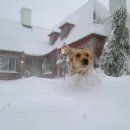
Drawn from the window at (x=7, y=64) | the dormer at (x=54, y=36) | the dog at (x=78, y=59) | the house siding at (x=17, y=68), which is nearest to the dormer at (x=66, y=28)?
the dormer at (x=54, y=36)

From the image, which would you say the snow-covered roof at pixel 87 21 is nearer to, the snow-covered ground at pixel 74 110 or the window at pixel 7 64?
the window at pixel 7 64

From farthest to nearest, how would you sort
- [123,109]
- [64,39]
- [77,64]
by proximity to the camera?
[64,39] < [77,64] < [123,109]

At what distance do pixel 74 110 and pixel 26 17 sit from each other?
23315 millimetres

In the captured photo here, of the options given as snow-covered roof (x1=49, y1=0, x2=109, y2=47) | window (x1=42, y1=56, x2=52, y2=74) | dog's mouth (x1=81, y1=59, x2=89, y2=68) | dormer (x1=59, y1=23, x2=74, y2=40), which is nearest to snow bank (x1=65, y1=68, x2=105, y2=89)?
dog's mouth (x1=81, y1=59, x2=89, y2=68)

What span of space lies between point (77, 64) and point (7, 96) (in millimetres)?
2774

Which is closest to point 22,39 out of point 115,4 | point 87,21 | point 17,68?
point 17,68

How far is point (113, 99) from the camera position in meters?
6.46

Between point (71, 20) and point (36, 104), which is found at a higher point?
point (71, 20)

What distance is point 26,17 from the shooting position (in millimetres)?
27922

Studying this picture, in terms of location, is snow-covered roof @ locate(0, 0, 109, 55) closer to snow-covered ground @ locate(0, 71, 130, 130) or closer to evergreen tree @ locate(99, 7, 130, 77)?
evergreen tree @ locate(99, 7, 130, 77)

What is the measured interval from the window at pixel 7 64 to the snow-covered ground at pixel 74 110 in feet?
50.8

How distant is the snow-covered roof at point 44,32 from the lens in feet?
64.6

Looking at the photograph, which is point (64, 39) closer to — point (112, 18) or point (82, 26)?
point (82, 26)

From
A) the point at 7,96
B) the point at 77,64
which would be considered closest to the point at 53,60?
the point at 77,64
